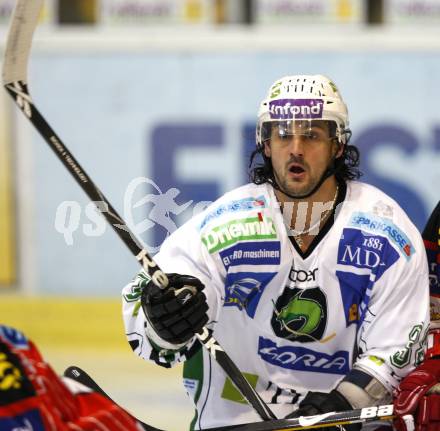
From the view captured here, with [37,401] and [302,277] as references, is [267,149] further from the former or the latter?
[37,401]

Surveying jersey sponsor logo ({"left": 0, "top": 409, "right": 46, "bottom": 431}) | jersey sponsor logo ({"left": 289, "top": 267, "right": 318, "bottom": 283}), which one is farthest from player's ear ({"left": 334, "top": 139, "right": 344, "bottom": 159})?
jersey sponsor logo ({"left": 0, "top": 409, "right": 46, "bottom": 431})

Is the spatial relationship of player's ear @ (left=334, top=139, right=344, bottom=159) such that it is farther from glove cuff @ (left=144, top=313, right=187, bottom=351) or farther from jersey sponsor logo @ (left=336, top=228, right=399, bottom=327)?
glove cuff @ (left=144, top=313, right=187, bottom=351)

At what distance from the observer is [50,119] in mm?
6445

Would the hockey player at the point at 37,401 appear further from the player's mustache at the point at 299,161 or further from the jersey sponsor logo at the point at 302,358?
the player's mustache at the point at 299,161

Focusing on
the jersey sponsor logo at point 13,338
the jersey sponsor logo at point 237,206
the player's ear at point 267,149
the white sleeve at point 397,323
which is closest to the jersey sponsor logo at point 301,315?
the white sleeve at point 397,323

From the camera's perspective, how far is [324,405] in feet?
9.88

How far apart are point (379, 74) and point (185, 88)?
0.99m

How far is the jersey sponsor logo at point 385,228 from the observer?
3.16m

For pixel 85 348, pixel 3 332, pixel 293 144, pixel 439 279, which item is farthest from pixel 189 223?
pixel 85 348

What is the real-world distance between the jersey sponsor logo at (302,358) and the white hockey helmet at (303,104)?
54 cm

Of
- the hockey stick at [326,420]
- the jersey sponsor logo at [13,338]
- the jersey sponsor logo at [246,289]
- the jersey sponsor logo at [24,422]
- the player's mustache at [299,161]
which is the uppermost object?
the player's mustache at [299,161]

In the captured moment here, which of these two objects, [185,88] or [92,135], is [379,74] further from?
[92,135]

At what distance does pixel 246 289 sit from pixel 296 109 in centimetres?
47

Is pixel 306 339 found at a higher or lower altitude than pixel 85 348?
higher
